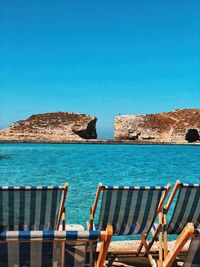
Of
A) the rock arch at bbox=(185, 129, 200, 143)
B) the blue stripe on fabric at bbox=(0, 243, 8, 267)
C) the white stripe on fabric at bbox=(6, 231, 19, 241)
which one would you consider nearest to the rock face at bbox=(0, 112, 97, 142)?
the rock arch at bbox=(185, 129, 200, 143)

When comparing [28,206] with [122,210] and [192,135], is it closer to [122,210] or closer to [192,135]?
[122,210]

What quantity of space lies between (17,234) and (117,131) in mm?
78116

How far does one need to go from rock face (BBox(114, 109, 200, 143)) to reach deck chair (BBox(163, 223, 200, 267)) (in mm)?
72008

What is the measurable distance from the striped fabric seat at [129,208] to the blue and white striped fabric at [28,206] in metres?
0.44

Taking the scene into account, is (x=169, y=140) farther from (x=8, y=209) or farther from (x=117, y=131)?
(x=8, y=209)

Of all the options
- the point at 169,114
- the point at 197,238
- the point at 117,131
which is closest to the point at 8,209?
the point at 197,238

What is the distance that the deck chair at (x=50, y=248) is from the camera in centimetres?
175

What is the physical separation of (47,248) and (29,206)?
1614 millimetres

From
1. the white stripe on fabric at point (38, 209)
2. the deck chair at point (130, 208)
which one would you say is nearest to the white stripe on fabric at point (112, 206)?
the deck chair at point (130, 208)

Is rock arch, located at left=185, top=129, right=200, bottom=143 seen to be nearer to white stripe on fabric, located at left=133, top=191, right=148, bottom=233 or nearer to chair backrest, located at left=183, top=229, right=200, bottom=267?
white stripe on fabric, located at left=133, top=191, right=148, bottom=233

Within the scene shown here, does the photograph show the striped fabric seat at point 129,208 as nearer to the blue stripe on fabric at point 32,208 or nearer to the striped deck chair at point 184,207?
the striped deck chair at point 184,207

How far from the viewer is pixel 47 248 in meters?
1.89

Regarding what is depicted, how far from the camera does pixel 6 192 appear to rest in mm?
3350

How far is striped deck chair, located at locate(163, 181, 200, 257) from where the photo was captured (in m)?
3.43
